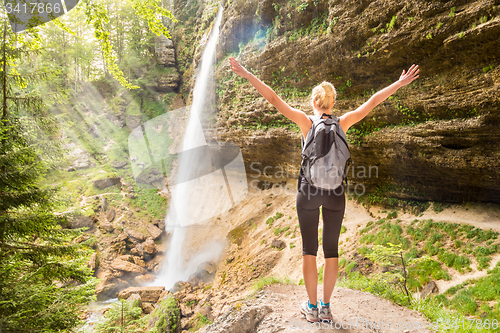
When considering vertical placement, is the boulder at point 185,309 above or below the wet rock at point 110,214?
below

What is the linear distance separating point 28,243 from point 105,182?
15076 millimetres

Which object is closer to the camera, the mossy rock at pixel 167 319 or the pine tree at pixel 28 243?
the pine tree at pixel 28 243

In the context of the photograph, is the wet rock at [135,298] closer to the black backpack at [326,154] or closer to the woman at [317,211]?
the woman at [317,211]

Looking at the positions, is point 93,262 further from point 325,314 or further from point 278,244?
point 325,314

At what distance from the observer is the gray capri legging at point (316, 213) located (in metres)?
2.13

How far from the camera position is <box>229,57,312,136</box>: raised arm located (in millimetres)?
2018

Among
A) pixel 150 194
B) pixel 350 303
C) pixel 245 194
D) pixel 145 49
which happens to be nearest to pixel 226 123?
pixel 245 194

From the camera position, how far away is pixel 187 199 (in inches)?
656

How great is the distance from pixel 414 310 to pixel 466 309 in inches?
124

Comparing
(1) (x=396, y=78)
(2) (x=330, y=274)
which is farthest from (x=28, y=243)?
(1) (x=396, y=78)

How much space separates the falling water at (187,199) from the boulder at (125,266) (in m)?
1.17

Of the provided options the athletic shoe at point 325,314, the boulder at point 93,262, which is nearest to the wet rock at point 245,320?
the athletic shoe at point 325,314

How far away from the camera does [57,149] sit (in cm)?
494

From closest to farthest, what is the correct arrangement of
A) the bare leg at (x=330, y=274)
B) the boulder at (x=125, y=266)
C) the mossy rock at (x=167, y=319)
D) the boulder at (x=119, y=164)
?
the bare leg at (x=330, y=274) → the mossy rock at (x=167, y=319) → the boulder at (x=125, y=266) → the boulder at (x=119, y=164)
